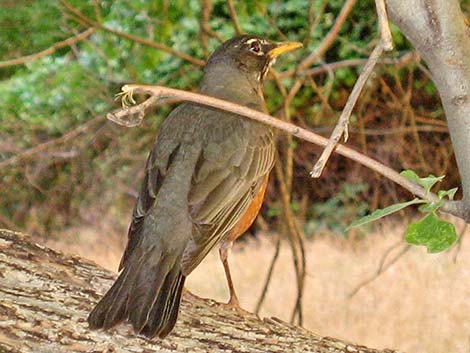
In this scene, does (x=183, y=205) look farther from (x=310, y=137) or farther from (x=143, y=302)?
(x=310, y=137)

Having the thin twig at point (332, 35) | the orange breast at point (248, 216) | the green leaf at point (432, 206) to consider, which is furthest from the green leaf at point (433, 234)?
the thin twig at point (332, 35)

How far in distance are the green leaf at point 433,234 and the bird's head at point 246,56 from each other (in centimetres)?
153

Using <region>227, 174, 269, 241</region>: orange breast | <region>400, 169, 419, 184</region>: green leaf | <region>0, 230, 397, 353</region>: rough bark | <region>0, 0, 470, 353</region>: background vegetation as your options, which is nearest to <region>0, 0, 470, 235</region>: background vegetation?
<region>0, 0, 470, 353</region>: background vegetation

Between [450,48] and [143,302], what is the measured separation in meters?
0.90

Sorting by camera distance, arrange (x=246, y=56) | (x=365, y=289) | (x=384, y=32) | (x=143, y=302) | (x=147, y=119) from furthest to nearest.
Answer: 1. (x=365, y=289)
2. (x=147, y=119)
3. (x=246, y=56)
4. (x=143, y=302)
5. (x=384, y=32)

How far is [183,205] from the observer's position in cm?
212

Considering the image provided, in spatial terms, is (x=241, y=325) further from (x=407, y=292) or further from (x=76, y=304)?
(x=407, y=292)

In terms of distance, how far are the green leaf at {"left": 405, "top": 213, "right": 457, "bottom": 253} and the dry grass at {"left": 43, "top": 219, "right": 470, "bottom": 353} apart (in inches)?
144

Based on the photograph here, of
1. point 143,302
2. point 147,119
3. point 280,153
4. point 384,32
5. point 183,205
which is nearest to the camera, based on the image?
point 384,32

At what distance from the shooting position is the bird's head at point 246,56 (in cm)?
271

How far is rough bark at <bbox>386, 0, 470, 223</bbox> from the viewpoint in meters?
1.10

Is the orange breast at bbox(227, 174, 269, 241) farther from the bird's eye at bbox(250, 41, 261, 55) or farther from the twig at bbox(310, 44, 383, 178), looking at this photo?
the twig at bbox(310, 44, 383, 178)

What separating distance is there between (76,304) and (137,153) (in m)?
3.99

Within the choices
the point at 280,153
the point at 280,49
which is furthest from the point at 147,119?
the point at 280,49
